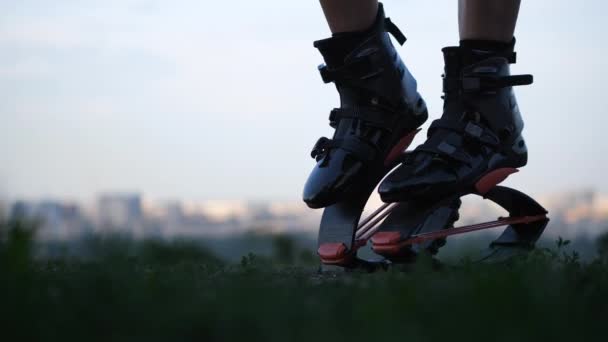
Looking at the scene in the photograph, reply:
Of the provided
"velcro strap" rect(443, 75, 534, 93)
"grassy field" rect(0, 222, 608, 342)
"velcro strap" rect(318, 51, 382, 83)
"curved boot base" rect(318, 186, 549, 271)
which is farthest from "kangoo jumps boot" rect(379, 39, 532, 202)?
"grassy field" rect(0, 222, 608, 342)

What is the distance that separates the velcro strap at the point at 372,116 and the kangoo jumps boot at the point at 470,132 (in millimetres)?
179

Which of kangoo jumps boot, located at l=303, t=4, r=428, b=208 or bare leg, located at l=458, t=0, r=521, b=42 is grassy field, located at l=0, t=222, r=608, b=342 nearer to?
kangoo jumps boot, located at l=303, t=4, r=428, b=208

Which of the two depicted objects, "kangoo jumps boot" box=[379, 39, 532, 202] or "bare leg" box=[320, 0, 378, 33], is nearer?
"kangoo jumps boot" box=[379, 39, 532, 202]

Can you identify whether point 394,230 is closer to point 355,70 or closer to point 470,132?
point 470,132

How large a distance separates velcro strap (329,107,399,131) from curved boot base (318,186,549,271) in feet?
1.15

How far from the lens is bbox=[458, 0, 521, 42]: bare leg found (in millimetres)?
3582

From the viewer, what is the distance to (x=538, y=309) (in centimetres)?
165

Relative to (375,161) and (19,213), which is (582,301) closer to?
(19,213)

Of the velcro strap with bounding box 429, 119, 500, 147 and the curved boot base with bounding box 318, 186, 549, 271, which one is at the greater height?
the velcro strap with bounding box 429, 119, 500, 147

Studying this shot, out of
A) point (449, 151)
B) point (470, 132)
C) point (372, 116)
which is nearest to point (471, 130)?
point (470, 132)

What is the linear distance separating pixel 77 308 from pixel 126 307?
107mm

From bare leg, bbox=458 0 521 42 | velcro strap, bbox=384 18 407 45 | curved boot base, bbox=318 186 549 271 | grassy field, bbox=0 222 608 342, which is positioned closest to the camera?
grassy field, bbox=0 222 608 342

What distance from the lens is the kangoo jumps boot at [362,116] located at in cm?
353

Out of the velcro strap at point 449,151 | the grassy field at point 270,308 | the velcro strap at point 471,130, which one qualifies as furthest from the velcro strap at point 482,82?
the grassy field at point 270,308
